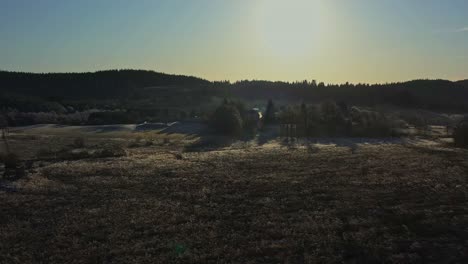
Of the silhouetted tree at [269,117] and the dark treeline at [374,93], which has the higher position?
the dark treeline at [374,93]

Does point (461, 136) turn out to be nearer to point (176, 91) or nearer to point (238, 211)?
point (238, 211)

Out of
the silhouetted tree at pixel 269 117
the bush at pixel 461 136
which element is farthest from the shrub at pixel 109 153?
the silhouetted tree at pixel 269 117

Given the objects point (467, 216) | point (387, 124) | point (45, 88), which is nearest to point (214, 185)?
point (467, 216)

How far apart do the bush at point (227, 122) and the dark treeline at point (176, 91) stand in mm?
47513

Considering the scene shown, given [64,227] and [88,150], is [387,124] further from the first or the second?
[64,227]

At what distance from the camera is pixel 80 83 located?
162 meters

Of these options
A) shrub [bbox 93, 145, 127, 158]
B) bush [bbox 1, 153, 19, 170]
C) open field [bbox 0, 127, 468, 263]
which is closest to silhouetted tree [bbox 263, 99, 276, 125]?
shrub [bbox 93, 145, 127, 158]

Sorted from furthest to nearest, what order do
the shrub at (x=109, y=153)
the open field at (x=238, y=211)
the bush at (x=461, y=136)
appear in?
the bush at (x=461, y=136)
the shrub at (x=109, y=153)
the open field at (x=238, y=211)

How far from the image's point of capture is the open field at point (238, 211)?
13.5m

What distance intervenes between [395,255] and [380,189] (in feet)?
30.8

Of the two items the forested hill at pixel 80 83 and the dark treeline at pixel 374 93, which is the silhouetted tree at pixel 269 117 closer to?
→ the dark treeline at pixel 374 93

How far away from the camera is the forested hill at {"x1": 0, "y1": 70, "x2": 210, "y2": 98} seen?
150625 mm

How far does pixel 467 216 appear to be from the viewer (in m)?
16.5

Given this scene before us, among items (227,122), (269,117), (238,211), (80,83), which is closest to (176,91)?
(80,83)
